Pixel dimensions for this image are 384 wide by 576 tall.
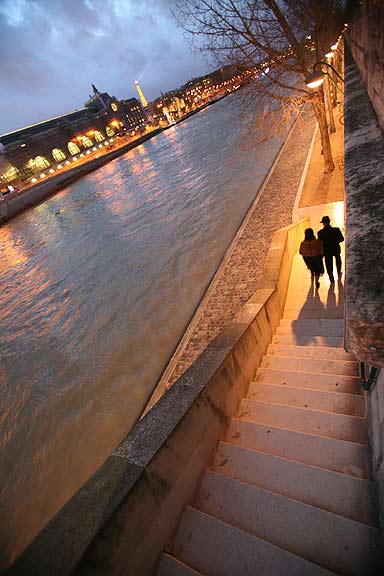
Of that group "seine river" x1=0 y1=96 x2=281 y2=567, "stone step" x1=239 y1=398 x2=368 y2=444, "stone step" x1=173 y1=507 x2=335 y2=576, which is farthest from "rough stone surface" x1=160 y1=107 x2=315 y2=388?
"stone step" x1=173 y1=507 x2=335 y2=576

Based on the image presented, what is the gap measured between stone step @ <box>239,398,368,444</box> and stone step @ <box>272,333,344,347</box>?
183 cm

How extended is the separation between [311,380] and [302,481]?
1548 mm

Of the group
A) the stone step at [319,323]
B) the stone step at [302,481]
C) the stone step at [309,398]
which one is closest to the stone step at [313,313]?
the stone step at [319,323]

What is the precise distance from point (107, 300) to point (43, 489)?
283 inches

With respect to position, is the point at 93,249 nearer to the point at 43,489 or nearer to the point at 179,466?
the point at 43,489

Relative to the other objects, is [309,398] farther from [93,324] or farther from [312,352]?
[93,324]

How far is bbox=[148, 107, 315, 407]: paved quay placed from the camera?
7.51 metres

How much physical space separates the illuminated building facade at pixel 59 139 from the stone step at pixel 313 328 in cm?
7736

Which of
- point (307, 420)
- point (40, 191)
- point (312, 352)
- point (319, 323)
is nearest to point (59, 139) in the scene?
point (40, 191)

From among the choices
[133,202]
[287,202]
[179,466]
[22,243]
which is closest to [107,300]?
[287,202]

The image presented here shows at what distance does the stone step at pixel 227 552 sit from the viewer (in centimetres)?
193

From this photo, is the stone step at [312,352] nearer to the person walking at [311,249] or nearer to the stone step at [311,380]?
the stone step at [311,380]

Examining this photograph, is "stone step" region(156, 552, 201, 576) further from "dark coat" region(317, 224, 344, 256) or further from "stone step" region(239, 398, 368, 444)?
"dark coat" region(317, 224, 344, 256)

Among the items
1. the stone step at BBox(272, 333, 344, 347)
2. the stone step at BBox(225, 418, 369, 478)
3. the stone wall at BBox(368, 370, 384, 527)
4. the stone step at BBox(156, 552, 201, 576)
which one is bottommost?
the stone step at BBox(272, 333, 344, 347)
